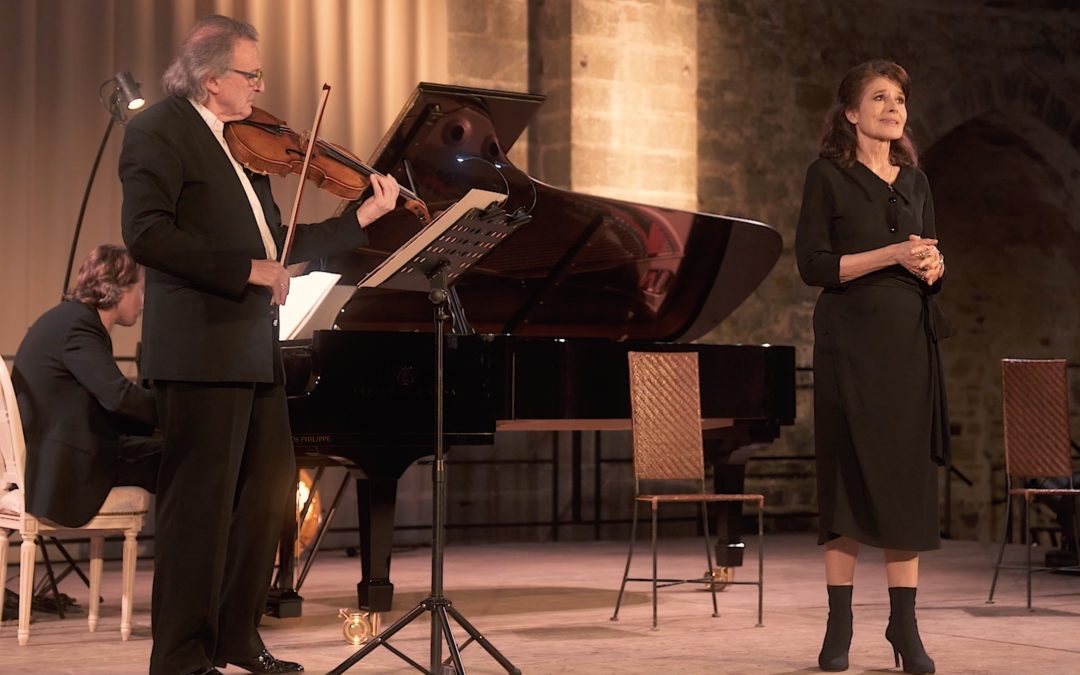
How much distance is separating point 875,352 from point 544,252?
249 cm

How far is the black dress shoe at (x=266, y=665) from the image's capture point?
3.56m

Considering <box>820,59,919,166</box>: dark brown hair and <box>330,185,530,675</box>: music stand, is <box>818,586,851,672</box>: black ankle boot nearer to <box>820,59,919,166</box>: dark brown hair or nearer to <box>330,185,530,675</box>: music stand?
<box>330,185,530,675</box>: music stand

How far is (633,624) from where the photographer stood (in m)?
5.12

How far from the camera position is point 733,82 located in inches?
406

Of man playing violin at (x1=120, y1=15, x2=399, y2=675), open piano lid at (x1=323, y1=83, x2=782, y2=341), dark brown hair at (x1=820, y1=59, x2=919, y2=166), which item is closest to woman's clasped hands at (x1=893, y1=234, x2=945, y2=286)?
dark brown hair at (x1=820, y1=59, x2=919, y2=166)

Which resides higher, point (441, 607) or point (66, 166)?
point (66, 166)

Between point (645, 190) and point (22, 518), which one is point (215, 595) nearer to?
point (22, 518)

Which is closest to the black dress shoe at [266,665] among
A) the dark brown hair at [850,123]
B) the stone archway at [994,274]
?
the dark brown hair at [850,123]

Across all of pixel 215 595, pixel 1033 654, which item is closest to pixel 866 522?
pixel 1033 654

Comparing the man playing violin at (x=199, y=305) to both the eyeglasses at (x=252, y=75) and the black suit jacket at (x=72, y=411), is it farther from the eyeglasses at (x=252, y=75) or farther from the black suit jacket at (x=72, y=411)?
the black suit jacket at (x=72, y=411)

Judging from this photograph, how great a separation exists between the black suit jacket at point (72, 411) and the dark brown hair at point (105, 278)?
0.05m

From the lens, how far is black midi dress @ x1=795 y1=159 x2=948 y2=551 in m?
3.72

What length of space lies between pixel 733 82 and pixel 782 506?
9.50 feet

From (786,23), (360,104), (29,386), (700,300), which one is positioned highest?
(786,23)
